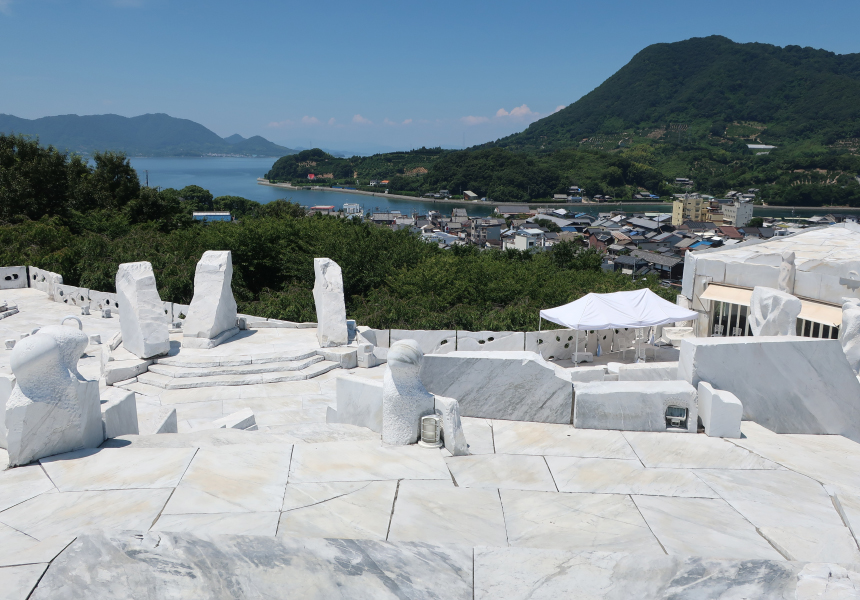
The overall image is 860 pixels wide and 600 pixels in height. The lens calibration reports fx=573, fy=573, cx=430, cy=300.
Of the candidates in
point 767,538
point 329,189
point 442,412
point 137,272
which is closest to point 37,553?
point 442,412

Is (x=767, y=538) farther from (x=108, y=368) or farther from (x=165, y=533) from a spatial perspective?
(x=108, y=368)

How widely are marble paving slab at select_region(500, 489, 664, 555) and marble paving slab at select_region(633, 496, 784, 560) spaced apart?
126mm

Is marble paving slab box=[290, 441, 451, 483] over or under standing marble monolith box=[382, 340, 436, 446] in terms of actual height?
under

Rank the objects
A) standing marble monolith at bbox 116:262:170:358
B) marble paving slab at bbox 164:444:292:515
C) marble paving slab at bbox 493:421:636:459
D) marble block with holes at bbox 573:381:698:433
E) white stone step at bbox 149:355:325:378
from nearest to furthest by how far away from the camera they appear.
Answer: marble paving slab at bbox 164:444:292:515
marble paving slab at bbox 493:421:636:459
marble block with holes at bbox 573:381:698:433
white stone step at bbox 149:355:325:378
standing marble monolith at bbox 116:262:170:358

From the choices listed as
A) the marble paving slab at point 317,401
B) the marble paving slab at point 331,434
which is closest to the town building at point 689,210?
the marble paving slab at point 317,401

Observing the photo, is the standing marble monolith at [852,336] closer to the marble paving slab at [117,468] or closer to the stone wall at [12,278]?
the marble paving slab at [117,468]

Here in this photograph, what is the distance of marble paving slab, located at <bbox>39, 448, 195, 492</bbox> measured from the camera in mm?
4758

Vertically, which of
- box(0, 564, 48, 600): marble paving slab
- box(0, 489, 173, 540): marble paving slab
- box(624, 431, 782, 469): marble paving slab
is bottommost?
box(624, 431, 782, 469): marble paving slab

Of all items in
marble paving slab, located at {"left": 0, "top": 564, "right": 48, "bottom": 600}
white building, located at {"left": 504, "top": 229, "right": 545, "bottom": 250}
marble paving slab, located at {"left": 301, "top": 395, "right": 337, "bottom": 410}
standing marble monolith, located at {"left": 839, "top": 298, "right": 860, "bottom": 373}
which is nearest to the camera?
marble paving slab, located at {"left": 0, "top": 564, "right": 48, "bottom": 600}

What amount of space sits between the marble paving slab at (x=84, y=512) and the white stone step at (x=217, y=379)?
6879 mm

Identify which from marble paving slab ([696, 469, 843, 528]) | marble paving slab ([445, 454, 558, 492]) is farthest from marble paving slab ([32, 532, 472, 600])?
marble paving slab ([696, 469, 843, 528])

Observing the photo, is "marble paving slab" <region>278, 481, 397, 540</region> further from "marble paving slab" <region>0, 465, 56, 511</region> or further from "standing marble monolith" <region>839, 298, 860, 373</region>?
"standing marble monolith" <region>839, 298, 860, 373</region>

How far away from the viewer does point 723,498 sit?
5234 mm

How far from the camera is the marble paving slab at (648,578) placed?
9.12ft
